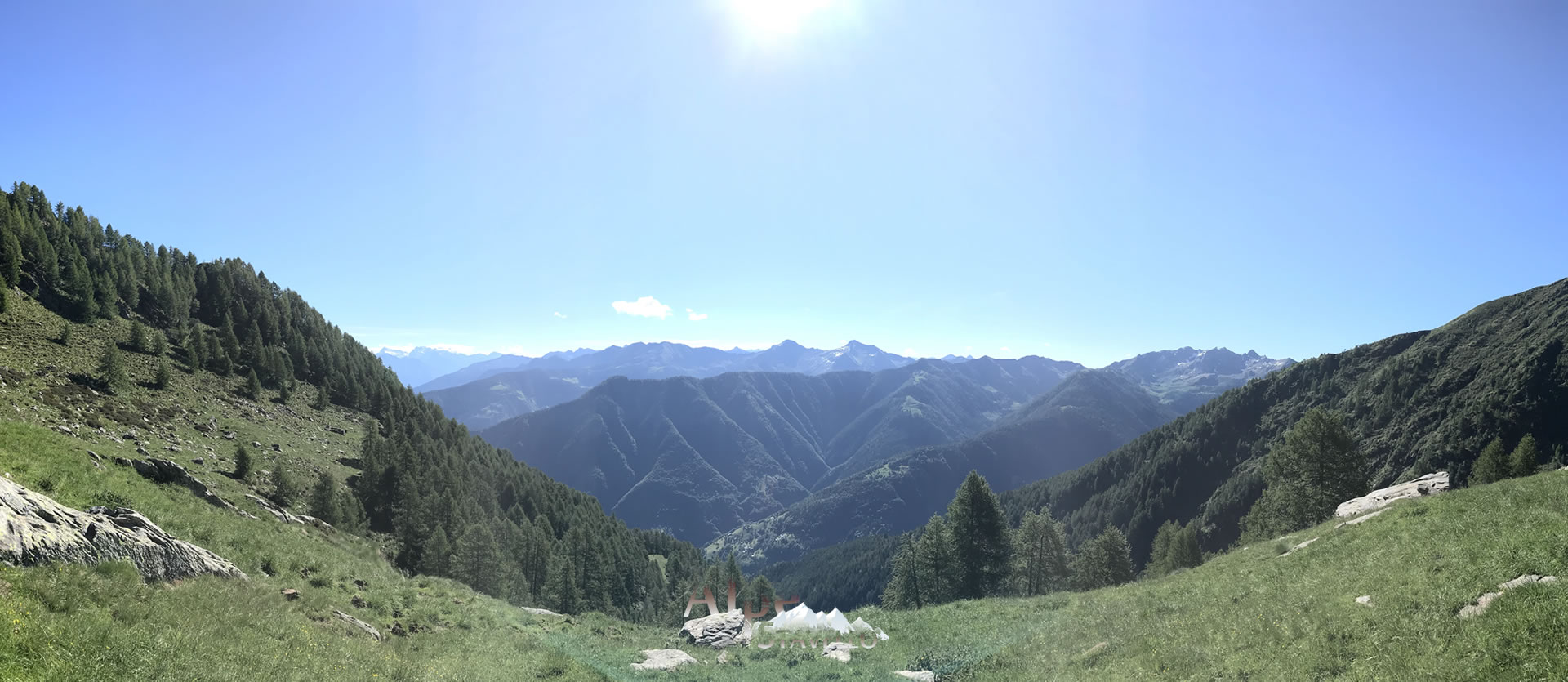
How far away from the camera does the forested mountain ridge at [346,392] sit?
5325cm

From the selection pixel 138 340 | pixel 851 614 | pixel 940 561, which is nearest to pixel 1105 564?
pixel 940 561

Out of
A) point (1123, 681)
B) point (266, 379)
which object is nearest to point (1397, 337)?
point (1123, 681)

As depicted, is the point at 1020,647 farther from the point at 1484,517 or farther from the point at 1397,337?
the point at 1397,337

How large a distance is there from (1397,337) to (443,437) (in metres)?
260

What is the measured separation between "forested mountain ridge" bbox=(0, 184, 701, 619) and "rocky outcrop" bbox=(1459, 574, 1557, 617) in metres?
63.6

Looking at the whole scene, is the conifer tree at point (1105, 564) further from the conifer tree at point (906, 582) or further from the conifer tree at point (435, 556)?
the conifer tree at point (435, 556)

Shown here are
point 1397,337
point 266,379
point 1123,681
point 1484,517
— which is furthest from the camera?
point 1397,337

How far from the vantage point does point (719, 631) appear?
30.2m

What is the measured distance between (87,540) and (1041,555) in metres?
77.4

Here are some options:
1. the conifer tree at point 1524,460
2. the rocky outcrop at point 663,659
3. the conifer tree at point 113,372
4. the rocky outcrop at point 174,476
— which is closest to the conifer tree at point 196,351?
the conifer tree at point 113,372

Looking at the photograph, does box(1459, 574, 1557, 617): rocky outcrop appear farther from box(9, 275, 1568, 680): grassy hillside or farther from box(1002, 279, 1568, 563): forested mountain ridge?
box(1002, 279, 1568, 563): forested mountain ridge

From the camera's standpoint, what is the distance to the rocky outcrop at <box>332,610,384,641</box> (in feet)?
61.7

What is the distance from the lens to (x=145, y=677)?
31.6ft

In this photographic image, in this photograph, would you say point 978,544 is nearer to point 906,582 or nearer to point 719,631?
point 906,582
